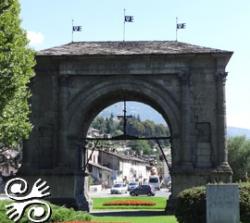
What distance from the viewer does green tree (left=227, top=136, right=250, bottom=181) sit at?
200ft

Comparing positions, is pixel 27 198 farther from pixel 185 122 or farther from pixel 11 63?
pixel 185 122

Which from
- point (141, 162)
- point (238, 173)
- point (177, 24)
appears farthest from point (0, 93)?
point (141, 162)

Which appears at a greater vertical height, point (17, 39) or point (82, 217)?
point (17, 39)

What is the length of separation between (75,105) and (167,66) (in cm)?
558

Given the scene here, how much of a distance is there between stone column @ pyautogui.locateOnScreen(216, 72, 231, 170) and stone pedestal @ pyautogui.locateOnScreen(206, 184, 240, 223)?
50.4 ft

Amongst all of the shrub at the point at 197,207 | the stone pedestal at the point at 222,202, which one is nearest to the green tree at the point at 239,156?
the shrub at the point at 197,207

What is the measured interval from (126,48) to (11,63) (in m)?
11.8

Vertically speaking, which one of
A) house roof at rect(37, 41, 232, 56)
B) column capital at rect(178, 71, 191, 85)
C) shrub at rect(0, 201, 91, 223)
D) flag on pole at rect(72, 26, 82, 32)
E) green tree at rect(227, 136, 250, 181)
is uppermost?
flag on pole at rect(72, 26, 82, 32)

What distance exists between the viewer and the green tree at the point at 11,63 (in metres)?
26.1

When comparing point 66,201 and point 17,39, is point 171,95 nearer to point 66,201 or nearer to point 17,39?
point 66,201

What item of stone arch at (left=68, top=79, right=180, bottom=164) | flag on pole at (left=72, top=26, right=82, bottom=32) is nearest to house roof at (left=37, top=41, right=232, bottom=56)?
flag on pole at (left=72, top=26, right=82, bottom=32)

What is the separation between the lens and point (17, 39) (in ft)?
87.2

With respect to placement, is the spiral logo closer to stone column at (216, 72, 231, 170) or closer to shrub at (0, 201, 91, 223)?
shrub at (0, 201, 91, 223)

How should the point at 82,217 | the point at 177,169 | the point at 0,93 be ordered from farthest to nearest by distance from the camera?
the point at 177,169 < the point at 0,93 < the point at 82,217
